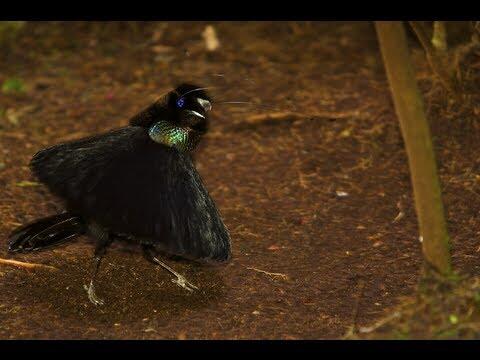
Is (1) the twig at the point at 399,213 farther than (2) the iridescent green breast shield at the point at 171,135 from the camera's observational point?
Yes

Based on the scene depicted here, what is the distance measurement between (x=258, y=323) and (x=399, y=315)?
27.6 inches

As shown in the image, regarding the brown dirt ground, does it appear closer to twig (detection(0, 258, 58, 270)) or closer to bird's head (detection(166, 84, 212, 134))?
twig (detection(0, 258, 58, 270))

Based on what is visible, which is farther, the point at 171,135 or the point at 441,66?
the point at 441,66

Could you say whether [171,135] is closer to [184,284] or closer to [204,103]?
[204,103]

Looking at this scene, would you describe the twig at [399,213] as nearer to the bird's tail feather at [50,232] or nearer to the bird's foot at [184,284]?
the bird's foot at [184,284]

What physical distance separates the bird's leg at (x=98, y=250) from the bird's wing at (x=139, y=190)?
219 millimetres

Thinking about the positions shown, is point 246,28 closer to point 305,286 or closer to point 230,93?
point 230,93

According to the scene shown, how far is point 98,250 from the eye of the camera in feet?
14.4

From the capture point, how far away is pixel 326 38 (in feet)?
25.5

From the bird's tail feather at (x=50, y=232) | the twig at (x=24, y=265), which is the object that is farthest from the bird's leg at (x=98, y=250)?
the twig at (x=24, y=265)

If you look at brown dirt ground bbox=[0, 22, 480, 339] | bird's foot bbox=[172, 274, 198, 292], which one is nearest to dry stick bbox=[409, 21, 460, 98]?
brown dirt ground bbox=[0, 22, 480, 339]

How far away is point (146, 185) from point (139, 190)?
0.16ft

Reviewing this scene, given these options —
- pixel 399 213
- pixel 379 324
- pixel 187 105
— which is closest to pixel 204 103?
pixel 187 105

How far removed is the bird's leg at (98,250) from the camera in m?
4.36
